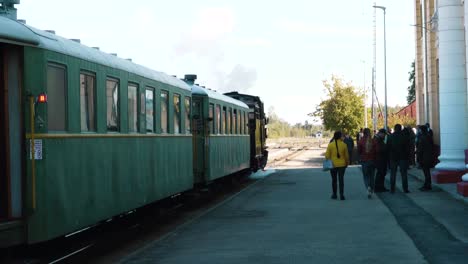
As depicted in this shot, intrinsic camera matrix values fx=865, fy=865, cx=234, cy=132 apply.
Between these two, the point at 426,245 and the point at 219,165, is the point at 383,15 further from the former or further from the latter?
the point at 426,245

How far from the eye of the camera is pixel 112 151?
1272cm

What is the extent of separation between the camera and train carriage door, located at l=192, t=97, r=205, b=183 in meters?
21.3

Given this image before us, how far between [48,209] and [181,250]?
2.67 metres

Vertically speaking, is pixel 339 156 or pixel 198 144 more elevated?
pixel 198 144

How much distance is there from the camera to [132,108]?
14.2 meters

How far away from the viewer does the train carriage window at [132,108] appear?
551 inches

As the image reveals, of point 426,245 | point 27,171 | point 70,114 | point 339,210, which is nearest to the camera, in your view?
point 27,171

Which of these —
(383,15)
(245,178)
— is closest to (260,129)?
(245,178)

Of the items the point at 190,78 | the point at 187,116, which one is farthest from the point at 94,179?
the point at 190,78

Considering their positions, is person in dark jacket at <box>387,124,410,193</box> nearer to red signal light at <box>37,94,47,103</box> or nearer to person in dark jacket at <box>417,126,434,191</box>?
person in dark jacket at <box>417,126,434,191</box>

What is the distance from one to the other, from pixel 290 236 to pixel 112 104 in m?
3.42

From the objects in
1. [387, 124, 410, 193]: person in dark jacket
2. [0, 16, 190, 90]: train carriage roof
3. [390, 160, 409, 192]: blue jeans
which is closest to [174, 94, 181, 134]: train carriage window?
[0, 16, 190, 90]: train carriage roof

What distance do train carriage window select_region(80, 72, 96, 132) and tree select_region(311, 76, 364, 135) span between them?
6172cm

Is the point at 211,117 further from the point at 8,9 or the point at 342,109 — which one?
the point at 342,109
